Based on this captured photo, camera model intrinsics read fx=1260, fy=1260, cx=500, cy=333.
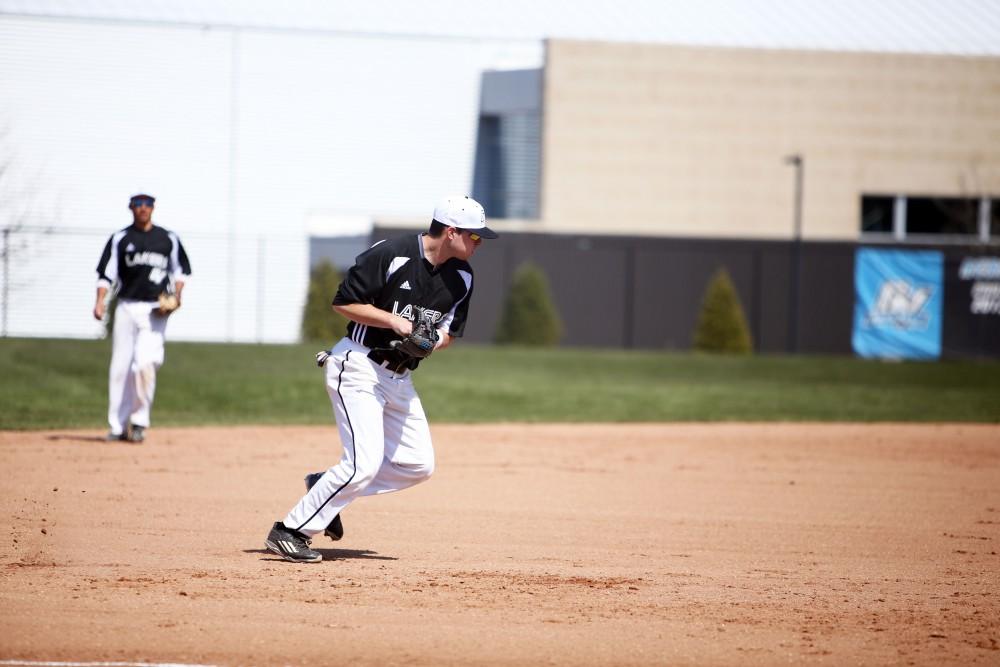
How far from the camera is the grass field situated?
17.4 metres

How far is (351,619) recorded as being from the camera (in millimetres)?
5883

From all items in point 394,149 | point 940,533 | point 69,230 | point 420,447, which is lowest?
point 940,533

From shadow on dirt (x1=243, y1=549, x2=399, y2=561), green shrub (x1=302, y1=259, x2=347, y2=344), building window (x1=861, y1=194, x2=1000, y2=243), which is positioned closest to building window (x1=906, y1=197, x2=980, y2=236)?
building window (x1=861, y1=194, x2=1000, y2=243)

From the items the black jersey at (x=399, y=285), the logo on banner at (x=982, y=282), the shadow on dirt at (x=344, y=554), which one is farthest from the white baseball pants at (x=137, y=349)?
the logo on banner at (x=982, y=282)

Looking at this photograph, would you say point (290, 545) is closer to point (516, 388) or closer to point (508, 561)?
point (508, 561)

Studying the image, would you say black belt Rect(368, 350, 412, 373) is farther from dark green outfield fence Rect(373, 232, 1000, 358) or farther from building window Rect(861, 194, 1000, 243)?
building window Rect(861, 194, 1000, 243)

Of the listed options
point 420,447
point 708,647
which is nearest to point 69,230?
point 420,447

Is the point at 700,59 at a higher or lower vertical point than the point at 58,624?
higher

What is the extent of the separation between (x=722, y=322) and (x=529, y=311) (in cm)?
478

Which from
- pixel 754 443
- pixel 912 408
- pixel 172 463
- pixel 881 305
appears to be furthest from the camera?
pixel 881 305

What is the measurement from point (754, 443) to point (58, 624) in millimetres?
10950

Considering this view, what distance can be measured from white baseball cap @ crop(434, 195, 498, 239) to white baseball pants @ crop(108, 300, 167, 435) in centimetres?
629

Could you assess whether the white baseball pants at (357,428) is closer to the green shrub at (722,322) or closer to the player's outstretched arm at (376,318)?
the player's outstretched arm at (376,318)

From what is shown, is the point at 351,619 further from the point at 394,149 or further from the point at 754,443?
the point at 394,149
